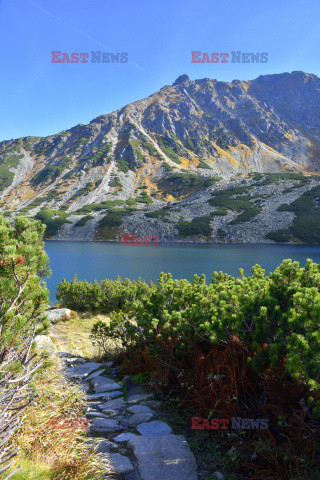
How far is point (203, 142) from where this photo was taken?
7598 inches

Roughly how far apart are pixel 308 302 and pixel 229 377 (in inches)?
80.8

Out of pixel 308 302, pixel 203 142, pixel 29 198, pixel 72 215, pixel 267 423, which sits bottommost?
pixel 267 423

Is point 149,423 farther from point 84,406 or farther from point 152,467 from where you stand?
point 84,406

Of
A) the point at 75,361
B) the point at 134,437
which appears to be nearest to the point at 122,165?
the point at 75,361

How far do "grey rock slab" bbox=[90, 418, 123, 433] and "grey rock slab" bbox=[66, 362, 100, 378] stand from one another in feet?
8.02

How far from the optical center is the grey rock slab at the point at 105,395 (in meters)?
5.80

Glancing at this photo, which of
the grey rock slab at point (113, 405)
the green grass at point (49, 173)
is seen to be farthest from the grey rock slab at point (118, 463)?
the green grass at point (49, 173)

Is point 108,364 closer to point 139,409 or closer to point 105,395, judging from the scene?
point 105,395

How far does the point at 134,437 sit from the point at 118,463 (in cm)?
61

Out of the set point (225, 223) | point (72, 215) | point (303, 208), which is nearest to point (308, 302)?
point (225, 223)

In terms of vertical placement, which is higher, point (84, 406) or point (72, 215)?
point (72, 215)

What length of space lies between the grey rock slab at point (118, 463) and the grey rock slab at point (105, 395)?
2117 mm

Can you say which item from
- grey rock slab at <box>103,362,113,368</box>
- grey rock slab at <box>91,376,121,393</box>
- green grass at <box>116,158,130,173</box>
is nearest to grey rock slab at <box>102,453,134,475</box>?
grey rock slab at <box>91,376,121,393</box>

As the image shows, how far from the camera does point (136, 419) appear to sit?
15.9 feet
